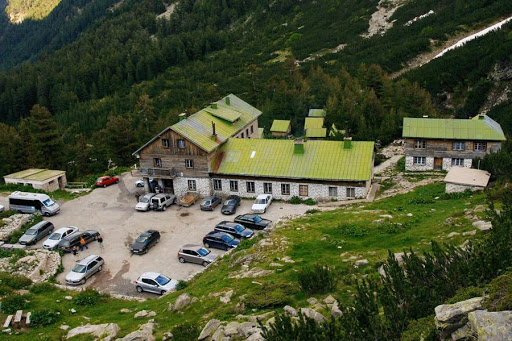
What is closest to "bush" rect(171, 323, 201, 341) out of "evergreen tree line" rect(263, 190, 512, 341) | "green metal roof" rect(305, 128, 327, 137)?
"evergreen tree line" rect(263, 190, 512, 341)

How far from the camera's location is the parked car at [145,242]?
35406 millimetres

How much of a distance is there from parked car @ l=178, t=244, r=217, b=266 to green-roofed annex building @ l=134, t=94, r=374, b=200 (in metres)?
13.6

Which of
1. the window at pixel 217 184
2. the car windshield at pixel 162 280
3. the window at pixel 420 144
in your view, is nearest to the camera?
the car windshield at pixel 162 280

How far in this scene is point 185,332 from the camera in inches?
728

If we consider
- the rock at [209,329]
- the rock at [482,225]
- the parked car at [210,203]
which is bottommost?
the parked car at [210,203]

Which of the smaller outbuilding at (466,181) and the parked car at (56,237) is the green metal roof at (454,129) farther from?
the parked car at (56,237)

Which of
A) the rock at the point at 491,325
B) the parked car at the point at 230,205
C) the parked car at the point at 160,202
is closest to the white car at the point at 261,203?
the parked car at the point at 230,205

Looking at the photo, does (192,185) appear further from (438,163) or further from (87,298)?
(438,163)

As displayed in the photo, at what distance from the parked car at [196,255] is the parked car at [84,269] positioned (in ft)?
19.9

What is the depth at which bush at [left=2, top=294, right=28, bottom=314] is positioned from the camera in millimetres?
24812

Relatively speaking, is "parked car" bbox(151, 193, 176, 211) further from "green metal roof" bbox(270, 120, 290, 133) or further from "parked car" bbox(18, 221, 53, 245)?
"green metal roof" bbox(270, 120, 290, 133)

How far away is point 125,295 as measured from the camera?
2945 cm

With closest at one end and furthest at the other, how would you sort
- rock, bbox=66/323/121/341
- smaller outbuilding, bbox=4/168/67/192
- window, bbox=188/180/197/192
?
rock, bbox=66/323/121/341, window, bbox=188/180/197/192, smaller outbuilding, bbox=4/168/67/192

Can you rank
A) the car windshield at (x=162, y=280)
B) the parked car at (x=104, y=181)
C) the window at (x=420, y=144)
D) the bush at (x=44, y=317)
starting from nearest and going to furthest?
the bush at (x=44, y=317) < the car windshield at (x=162, y=280) < the window at (x=420, y=144) < the parked car at (x=104, y=181)
